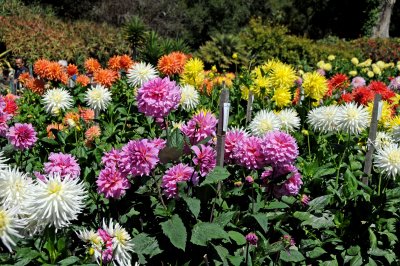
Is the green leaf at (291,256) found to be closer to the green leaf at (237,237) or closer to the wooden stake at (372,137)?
the green leaf at (237,237)

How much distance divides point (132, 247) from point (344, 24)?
28.7 m

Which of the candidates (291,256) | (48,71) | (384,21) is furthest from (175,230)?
(384,21)

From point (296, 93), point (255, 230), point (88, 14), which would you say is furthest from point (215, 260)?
point (88, 14)

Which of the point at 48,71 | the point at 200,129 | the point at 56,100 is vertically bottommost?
the point at 200,129

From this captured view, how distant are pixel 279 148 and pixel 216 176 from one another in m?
0.28

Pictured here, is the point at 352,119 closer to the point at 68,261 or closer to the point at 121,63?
the point at 68,261

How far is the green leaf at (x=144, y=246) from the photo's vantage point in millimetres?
2223

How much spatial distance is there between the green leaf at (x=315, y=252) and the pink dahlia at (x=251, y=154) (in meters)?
0.58

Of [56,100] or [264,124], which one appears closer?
[264,124]

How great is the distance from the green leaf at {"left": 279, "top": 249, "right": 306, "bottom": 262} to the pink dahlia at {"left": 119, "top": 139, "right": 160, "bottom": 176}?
2.65 ft

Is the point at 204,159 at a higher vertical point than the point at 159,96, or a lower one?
lower

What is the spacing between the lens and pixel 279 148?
2.25m

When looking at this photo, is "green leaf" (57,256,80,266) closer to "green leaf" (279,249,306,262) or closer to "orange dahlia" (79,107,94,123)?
"green leaf" (279,249,306,262)

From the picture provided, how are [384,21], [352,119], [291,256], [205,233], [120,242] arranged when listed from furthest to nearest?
[384,21] → [352,119] → [291,256] → [205,233] → [120,242]
